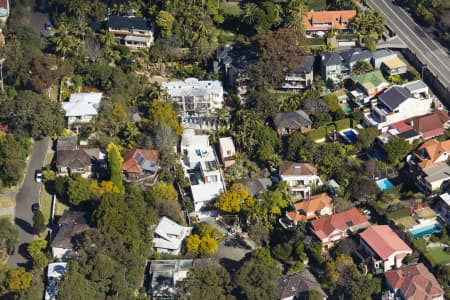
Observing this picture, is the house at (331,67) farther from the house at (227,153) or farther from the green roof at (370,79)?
the house at (227,153)

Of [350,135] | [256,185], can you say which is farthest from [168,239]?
[350,135]

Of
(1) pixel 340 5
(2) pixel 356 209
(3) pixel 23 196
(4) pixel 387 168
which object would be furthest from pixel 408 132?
(3) pixel 23 196

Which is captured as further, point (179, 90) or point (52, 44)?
point (52, 44)

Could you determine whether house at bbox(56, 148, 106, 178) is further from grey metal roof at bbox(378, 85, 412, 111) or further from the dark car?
grey metal roof at bbox(378, 85, 412, 111)

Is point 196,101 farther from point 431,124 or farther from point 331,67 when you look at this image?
point 431,124

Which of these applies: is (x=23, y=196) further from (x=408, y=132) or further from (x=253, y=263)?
(x=408, y=132)
